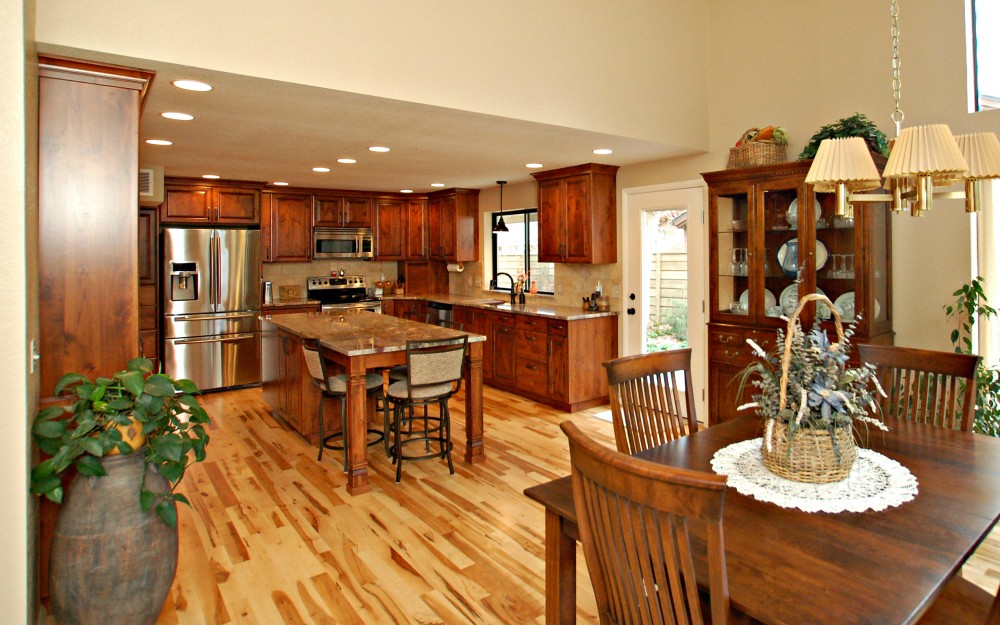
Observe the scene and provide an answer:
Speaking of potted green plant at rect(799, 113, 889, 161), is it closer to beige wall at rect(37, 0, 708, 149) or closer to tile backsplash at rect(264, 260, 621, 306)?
beige wall at rect(37, 0, 708, 149)

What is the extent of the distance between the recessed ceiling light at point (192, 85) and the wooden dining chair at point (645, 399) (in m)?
2.31

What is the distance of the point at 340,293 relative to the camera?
25.0 ft

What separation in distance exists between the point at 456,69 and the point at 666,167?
254cm

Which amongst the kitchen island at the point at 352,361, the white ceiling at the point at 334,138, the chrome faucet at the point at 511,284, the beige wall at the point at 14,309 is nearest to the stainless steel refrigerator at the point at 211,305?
the white ceiling at the point at 334,138

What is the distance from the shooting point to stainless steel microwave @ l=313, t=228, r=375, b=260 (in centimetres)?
732

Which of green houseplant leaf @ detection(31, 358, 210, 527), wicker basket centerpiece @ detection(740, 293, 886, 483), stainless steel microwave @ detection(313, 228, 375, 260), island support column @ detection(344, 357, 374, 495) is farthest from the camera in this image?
stainless steel microwave @ detection(313, 228, 375, 260)

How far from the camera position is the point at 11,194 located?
190cm

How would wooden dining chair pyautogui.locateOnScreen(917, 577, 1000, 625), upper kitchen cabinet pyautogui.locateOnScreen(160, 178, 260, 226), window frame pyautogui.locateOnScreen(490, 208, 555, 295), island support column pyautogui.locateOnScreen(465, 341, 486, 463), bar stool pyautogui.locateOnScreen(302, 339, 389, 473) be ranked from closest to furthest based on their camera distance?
wooden dining chair pyautogui.locateOnScreen(917, 577, 1000, 625) → bar stool pyautogui.locateOnScreen(302, 339, 389, 473) → island support column pyautogui.locateOnScreen(465, 341, 486, 463) → upper kitchen cabinet pyautogui.locateOnScreen(160, 178, 260, 226) → window frame pyautogui.locateOnScreen(490, 208, 555, 295)

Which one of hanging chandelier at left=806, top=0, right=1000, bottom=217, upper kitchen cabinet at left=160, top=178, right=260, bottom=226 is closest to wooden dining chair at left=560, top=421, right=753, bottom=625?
hanging chandelier at left=806, top=0, right=1000, bottom=217

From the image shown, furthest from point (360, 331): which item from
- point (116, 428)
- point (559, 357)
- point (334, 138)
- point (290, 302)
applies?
point (290, 302)

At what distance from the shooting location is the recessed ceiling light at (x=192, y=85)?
2820 millimetres

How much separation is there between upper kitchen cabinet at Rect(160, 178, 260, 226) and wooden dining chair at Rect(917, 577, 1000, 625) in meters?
6.76

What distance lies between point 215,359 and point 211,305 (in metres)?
0.57

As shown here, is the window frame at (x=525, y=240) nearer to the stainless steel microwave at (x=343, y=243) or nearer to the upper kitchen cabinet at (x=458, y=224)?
the upper kitchen cabinet at (x=458, y=224)
